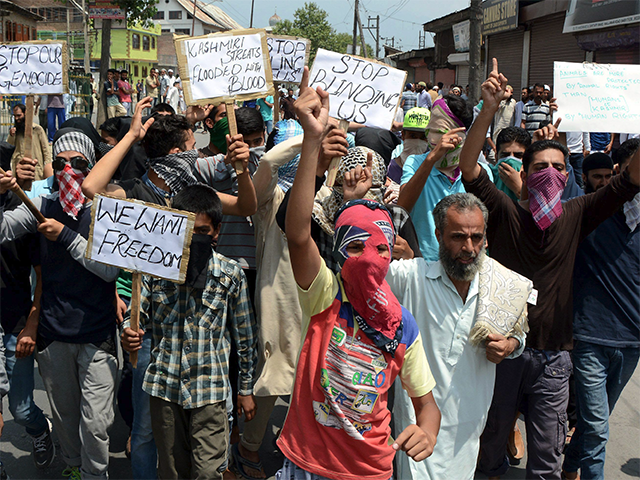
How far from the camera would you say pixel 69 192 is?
361cm

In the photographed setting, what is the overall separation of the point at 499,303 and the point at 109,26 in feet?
64.5

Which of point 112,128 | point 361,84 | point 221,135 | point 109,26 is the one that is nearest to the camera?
point 361,84

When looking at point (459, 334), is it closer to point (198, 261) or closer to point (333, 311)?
point (333, 311)

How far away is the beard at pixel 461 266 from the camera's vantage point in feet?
10.0

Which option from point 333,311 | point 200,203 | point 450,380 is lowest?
point 450,380

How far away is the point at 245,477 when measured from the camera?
416cm

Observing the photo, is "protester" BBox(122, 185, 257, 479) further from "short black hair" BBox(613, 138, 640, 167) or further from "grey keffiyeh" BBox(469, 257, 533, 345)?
"short black hair" BBox(613, 138, 640, 167)

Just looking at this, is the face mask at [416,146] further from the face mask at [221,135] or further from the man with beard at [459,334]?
the man with beard at [459,334]

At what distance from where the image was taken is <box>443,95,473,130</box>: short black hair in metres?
4.54

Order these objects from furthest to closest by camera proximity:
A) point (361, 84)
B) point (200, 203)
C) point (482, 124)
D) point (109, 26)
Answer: point (109, 26), point (361, 84), point (482, 124), point (200, 203)

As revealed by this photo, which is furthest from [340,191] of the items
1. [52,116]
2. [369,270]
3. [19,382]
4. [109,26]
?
[109,26]

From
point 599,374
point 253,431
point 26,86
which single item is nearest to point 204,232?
point 253,431

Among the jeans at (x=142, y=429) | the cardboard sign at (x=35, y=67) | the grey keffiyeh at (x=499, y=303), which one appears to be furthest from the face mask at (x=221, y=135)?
the grey keffiyeh at (x=499, y=303)

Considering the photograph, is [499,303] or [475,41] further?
[475,41]
